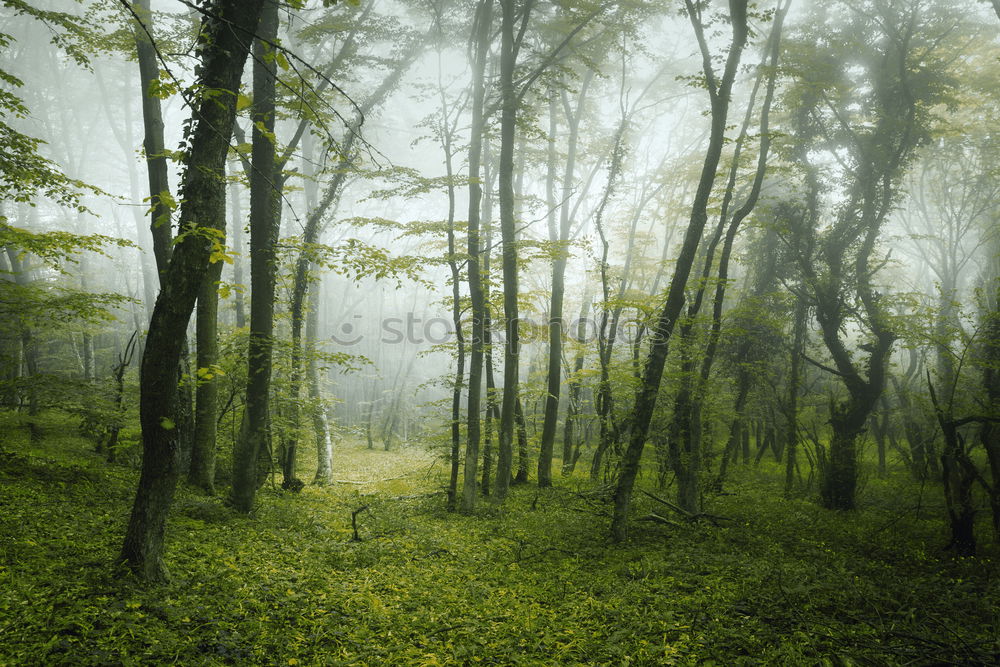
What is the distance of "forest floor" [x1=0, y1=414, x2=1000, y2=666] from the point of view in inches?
142

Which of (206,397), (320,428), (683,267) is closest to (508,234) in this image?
(683,267)

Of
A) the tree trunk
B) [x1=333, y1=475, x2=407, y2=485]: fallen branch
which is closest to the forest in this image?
the tree trunk

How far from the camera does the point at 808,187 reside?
506 inches

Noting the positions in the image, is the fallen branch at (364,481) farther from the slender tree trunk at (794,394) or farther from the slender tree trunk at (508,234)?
the slender tree trunk at (794,394)

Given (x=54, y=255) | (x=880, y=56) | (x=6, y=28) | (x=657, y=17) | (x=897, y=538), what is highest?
(x=6, y=28)

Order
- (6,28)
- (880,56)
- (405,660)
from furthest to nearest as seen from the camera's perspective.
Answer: (6,28), (880,56), (405,660)

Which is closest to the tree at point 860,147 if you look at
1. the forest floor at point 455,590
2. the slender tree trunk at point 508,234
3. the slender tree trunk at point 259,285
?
the forest floor at point 455,590

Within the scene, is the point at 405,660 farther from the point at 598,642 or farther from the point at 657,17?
the point at 657,17

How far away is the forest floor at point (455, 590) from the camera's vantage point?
361 centimetres

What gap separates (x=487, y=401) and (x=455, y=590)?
18.0 feet

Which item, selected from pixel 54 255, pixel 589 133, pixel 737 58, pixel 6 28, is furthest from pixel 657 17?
pixel 6 28

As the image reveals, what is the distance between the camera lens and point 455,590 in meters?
5.52

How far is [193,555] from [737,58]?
9662 millimetres

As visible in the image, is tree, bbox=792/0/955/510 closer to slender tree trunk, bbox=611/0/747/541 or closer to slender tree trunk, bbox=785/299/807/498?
slender tree trunk, bbox=785/299/807/498
